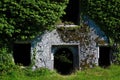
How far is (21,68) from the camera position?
25.6 m

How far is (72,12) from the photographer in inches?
1052

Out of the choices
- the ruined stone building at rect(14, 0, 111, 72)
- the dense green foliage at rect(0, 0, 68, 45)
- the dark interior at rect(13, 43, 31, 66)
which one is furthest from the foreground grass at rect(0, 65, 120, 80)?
the dense green foliage at rect(0, 0, 68, 45)

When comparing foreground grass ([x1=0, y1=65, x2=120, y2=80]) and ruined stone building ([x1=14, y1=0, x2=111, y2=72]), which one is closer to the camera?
foreground grass ([x1=0, y1=65, x2=120, y2=80])

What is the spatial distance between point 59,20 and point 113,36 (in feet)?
9.92

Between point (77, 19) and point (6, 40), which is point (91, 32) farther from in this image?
point (6, 40)

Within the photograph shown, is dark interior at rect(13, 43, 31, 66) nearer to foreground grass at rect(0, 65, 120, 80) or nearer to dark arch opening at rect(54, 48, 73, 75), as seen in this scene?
foreground grass at rect(0, 65, 120, 80)

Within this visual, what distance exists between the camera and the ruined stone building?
2591 centimetres

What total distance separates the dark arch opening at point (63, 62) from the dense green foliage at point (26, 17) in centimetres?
324

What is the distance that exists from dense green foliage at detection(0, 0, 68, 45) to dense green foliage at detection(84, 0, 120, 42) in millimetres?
1674

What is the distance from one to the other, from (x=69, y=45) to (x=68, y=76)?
5.77 feet

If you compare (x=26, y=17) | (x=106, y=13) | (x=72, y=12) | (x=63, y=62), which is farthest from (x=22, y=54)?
(x=106, y=13)

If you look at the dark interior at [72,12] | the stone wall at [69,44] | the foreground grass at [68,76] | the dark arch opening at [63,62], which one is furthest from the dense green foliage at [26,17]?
the dark arch opening at [63,62]

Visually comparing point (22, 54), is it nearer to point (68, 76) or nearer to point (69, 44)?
point (69, 44)

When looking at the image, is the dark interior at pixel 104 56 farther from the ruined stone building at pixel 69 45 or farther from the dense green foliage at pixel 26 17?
the dense green foliage at pixel 26 17
